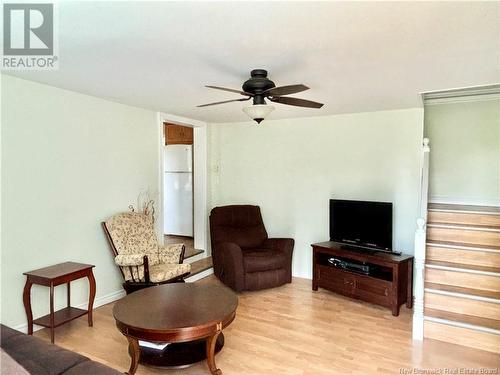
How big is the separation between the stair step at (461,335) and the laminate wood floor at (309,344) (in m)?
0.07

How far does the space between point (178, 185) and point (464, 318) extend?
5134 millimetres

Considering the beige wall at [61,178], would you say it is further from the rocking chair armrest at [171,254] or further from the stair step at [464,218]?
the stair step at [464,218]

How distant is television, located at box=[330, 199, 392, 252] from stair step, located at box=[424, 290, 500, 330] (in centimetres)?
80

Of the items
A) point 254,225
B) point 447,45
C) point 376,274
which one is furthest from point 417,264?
point 254,225

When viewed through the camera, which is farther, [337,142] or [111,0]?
[337,142]

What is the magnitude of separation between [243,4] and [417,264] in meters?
2.82

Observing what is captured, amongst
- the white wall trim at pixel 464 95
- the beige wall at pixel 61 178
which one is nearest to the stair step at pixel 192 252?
the beige wall at pixel 61 178

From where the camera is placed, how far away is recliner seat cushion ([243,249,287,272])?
4.30m

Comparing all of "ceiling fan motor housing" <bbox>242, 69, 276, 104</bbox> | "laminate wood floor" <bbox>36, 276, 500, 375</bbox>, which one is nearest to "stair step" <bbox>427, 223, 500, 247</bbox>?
"laminate wood floor" <bbox>36, 276, 500, 375</bbox>

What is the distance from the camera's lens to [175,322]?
2393 mm

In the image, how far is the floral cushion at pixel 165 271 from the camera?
3576 millimetres

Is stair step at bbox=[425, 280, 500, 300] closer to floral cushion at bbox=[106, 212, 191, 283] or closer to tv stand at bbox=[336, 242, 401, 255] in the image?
tv stand at bbox=[336, 242, 401, 255]

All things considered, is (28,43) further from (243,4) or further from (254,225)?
(254,225)

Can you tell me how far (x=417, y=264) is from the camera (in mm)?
3262
